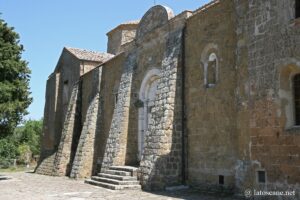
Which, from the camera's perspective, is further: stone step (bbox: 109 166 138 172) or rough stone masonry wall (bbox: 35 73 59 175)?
rough stone masonry wall (bbox: 35 73 59 175)

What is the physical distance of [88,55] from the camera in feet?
75.0

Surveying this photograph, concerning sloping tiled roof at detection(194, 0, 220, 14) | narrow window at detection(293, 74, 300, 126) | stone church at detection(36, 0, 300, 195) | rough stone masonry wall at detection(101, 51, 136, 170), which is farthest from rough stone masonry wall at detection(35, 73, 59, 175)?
narrow window at detection(293, 74, 300, 126)

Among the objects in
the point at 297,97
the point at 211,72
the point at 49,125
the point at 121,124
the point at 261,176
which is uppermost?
the point at 211,72

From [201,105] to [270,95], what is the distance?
3437 mm

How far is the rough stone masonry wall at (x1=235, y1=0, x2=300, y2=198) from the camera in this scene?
313 inches

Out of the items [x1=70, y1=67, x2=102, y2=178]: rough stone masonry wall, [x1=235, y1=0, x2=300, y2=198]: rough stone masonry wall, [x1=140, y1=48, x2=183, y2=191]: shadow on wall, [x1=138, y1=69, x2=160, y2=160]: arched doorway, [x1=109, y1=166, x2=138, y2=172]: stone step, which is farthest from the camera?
[x1=70, y1=67, x2=102, y2=178]: rough stone masonry wall

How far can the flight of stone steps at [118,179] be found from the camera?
1225 centimetres

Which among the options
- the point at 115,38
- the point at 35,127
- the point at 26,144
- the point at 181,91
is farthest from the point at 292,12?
the point at 35,127

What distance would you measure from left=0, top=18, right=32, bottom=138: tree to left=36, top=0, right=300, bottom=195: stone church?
3337 millimetres

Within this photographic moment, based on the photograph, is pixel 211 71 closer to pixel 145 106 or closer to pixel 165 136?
pixel 165 136

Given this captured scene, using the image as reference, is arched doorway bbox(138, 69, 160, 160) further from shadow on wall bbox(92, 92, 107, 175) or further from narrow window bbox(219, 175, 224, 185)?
narrow window bbox(219, 175, 224, 185)

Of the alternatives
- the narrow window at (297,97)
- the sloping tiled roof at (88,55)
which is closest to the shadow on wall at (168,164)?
the narrow window at (297,97)

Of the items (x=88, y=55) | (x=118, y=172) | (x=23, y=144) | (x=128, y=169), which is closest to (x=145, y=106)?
(x=128, y=169)

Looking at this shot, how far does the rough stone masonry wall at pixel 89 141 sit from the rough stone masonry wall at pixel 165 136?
592cm
